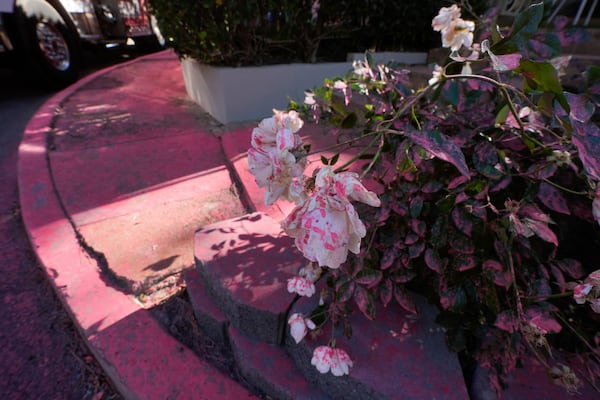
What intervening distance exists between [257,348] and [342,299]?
1.24 feet

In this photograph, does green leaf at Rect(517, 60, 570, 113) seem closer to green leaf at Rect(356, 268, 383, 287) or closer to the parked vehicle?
green leaf at Rect(356, 268, 383, 287)

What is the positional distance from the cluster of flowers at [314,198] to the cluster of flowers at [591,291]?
433mm

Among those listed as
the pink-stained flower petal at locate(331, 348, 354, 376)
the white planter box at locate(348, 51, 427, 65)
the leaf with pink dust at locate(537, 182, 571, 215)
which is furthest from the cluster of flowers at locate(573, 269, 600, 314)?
the white planter box at locate(348, 51, 427, 65)

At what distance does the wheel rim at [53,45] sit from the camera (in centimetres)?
389

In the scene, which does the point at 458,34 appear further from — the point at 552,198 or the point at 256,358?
the point at 256,358

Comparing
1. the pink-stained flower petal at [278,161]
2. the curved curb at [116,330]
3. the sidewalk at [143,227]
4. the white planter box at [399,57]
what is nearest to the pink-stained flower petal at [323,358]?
the sidewalk at [143,227]

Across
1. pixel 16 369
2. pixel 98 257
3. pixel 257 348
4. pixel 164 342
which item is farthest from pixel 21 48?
pixel 257 348

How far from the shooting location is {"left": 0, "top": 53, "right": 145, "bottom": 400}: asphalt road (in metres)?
1.11

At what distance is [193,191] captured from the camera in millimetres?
1987

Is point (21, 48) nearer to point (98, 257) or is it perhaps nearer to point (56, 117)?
point (56, 117)

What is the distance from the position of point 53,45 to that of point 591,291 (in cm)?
528

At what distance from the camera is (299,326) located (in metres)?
0.91

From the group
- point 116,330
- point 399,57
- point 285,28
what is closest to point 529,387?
point 116,330

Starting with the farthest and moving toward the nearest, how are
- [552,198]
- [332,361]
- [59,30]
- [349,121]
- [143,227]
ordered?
[59,30] < [143,227] < [349,121] < [332,361] < [552,198]
